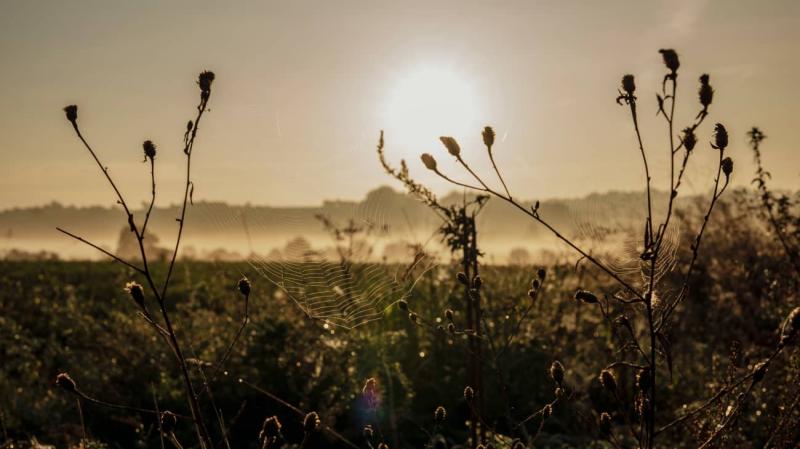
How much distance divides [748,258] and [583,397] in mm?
2827

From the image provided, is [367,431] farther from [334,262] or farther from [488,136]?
[334,262]

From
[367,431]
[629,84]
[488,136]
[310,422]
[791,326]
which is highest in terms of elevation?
[629,84]

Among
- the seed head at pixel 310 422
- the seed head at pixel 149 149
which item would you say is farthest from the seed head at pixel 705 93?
the seed head at pixel 149 149

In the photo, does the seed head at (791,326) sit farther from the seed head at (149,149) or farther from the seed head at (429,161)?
the seed head at (149,149)

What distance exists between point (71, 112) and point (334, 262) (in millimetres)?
3974

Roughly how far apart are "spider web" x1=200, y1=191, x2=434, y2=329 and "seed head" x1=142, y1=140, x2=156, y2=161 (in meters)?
1.29

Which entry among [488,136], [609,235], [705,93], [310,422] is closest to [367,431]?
[310,422]

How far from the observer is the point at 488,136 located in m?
1.78

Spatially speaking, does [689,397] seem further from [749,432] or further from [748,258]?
[748,258]

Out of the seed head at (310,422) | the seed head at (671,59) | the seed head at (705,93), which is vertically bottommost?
the seed head at (310,422)

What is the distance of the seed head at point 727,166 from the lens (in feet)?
5.65

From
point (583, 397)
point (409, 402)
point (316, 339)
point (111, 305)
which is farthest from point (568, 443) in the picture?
point (111, 305)

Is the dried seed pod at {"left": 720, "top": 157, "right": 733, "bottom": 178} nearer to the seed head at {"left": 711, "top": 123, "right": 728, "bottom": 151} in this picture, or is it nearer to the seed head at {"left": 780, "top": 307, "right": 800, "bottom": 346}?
the seed head at {"left": 711, "top": 123, "right": 728, "bottom": 151}

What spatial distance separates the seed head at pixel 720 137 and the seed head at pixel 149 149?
4.39 feet
